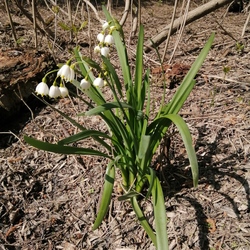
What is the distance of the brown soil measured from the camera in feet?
5.23

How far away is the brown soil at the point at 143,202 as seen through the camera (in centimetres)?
159

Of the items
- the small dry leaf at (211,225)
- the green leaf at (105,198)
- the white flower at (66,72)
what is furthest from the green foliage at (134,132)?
the small dry leaf at (211,225)

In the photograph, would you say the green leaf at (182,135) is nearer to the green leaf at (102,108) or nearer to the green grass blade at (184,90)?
the green grass blade at (184,90)

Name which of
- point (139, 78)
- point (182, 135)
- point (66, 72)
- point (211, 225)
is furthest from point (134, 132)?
point (211, 225)

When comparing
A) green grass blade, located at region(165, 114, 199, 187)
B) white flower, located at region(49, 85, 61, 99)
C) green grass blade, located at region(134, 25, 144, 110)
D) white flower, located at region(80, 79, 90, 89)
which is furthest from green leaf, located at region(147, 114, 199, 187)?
white flower, located at region(49, 85, 61, 99)

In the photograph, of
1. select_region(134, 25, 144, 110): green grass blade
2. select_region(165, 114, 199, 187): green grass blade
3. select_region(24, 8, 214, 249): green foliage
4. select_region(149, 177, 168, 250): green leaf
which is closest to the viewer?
select_region(165, 114, 199, 187): green grass blade

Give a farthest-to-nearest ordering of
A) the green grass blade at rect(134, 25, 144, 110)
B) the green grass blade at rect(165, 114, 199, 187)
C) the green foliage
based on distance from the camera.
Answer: the green grass blade at rect(134, 25, 144, 110)
the green foliage
the green grass blade at rect(165, 114, 199, 187)

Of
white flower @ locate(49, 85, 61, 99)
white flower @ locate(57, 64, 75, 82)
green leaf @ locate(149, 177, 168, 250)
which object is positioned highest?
white flower @ locate(57, 64, 75, 82)

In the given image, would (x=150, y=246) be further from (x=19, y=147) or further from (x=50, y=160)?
(x=19, y=147)

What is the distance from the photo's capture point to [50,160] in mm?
2059

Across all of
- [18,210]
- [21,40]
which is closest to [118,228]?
[18,210]

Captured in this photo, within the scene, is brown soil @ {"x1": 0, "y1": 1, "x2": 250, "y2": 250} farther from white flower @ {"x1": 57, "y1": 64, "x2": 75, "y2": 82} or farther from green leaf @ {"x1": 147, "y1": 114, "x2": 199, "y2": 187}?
white flower @ {"x1": 57, "y1": 64, "x2": 75, "y2": 82}

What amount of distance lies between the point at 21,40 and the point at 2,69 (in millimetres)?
1222

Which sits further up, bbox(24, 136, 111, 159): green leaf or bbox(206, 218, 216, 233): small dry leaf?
bbox(24, 136, 111, 159): green leaf
